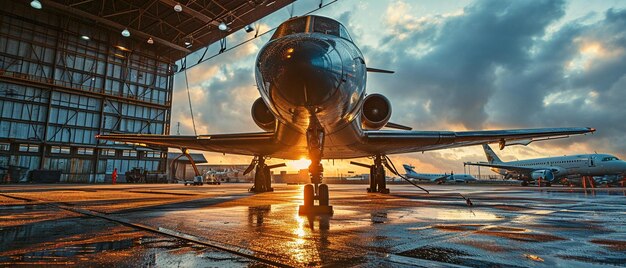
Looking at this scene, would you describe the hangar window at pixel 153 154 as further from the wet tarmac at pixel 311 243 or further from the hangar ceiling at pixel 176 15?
the wet tarmac at pixel 311 243

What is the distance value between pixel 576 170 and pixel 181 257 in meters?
42.7

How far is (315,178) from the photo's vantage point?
17.7 feet

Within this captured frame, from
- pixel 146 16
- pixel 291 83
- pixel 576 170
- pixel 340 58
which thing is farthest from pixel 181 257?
pixel 576 170

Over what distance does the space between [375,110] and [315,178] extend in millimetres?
4963

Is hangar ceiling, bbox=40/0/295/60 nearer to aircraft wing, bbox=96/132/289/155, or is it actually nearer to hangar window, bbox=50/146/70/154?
hangar window, bbox=50/146/70/154

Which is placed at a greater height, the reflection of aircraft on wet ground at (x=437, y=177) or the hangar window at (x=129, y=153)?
the hangar window at (x=129, y=153)

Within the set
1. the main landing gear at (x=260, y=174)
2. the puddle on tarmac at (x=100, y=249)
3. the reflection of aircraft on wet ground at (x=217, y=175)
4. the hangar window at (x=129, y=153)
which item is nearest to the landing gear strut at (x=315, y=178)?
the puddle on tarmac at (x=100, y=249)

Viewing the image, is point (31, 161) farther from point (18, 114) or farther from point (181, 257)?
point (181, 257)

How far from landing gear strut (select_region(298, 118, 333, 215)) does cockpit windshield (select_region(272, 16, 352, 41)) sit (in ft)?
5.95

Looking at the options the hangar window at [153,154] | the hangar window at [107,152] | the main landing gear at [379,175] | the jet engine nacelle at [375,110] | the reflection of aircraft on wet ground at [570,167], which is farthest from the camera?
the hangar window at [153,154]

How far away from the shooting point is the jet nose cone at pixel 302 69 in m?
4.20

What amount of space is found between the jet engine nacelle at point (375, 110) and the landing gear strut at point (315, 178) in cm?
431

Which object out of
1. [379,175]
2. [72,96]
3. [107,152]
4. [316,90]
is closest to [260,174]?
[379,175]

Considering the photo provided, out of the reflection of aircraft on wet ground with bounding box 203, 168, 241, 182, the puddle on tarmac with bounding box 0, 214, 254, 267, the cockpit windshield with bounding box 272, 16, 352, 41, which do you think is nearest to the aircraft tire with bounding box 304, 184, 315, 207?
the puddle on tarmac with bounding box 0, 214, 254, 267
